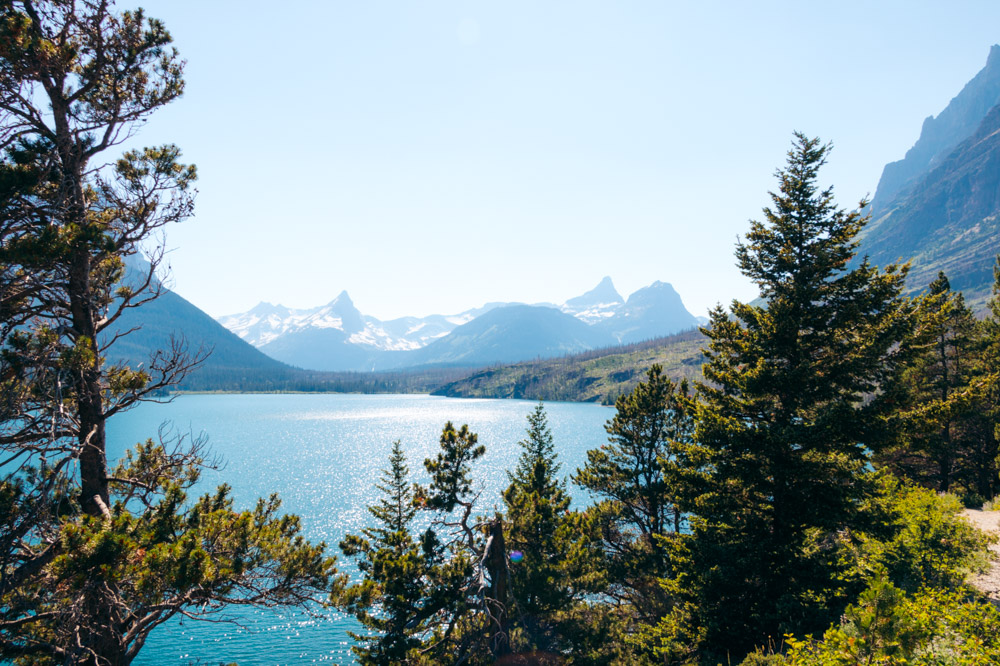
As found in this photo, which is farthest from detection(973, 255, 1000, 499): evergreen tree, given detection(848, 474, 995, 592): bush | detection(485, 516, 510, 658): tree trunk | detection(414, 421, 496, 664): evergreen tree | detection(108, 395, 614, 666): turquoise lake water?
detection(108, 395, 614, 666): turquoise lake water

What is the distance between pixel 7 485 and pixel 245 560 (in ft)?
15.4

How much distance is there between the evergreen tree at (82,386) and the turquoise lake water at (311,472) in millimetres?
9665

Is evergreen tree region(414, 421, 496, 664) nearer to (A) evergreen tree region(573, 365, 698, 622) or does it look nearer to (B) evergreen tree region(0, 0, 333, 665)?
(B) evergreen tree region(0, 0, 333, 665)

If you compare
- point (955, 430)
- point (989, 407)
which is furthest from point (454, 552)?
point (955, 430)

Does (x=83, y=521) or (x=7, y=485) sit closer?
(x=83, y=521)

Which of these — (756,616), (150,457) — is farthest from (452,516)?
(150,457)

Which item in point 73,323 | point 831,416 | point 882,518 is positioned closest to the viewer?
point 73,323

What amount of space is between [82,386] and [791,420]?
22267 mm

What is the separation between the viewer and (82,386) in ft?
30.4

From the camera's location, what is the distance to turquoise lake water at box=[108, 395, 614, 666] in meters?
32.8

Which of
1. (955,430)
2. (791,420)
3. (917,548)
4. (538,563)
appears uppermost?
(791,420)

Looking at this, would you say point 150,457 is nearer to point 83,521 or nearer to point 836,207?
point 83,521

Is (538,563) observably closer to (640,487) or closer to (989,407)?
(640,487)

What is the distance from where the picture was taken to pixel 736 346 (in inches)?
723
